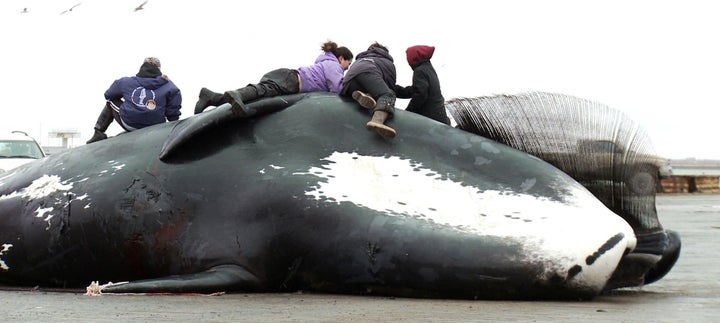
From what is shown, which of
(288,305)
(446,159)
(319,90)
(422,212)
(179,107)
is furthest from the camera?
(179,107)

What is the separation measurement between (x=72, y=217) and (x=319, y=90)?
2408mm

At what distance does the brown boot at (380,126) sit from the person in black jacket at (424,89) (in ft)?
2.57

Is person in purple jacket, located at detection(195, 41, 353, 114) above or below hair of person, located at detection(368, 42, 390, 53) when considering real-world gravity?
below

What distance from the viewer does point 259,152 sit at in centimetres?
909

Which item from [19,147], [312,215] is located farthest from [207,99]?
[19,147]

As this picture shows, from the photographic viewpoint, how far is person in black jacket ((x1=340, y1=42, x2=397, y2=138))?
356 inches

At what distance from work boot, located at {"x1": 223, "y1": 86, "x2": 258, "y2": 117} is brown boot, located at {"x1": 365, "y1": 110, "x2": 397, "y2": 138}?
3.46 feet

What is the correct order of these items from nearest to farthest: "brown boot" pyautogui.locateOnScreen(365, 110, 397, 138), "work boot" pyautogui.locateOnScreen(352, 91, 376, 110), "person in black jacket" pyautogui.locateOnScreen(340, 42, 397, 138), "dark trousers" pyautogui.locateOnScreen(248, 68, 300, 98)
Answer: "brown boot" pyautogui.locateOnScreen(365, 110, 397, 138) < "person in black jacket" pyautogui.locateOnScreen(340, 42, 397, 138) < "work boot" pyautogui.locateOnScreen(352, 91, 376, 110) < "dark trousers" pyautogui.locateOnScreen(248, 68, 300, 98)

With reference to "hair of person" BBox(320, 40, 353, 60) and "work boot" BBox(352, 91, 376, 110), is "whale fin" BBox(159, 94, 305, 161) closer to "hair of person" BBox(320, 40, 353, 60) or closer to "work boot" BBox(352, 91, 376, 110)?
"work boot" BBox(352, 91, 376, 110)

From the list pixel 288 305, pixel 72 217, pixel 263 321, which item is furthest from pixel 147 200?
pixel 263 321

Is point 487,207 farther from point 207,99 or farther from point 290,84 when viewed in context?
point 207,99

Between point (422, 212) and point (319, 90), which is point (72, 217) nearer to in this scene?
point (319, 90)

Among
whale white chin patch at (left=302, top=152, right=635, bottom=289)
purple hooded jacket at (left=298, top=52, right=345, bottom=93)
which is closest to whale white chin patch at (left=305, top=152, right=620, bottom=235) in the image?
whale white chin patch at (left=302, top=152, right=635, bottom=289)

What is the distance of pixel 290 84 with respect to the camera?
9727 mm
